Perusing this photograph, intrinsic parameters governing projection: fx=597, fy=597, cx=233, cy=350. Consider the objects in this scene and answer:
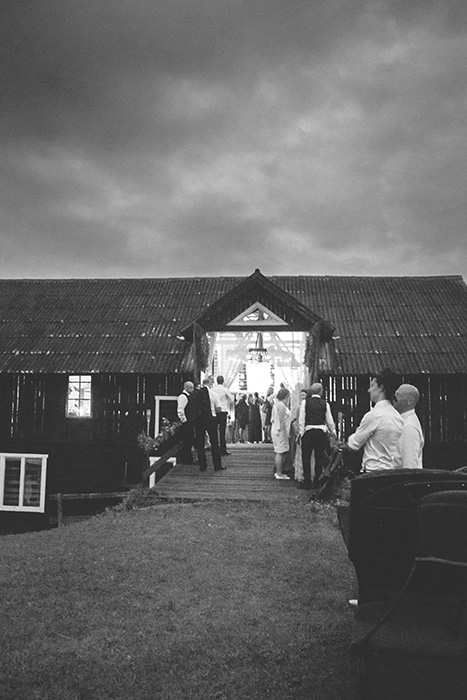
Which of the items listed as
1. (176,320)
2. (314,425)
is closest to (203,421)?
(314,425)

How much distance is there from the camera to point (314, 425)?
38.6 ft

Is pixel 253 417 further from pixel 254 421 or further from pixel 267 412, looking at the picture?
pixel 267 412

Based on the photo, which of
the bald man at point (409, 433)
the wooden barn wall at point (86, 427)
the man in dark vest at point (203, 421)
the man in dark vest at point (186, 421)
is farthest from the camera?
the wooden barn wall at point (86, 427)

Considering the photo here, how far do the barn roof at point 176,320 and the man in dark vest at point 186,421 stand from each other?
194 inches

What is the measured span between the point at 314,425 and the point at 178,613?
6416 mm

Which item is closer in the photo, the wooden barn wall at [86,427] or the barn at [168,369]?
the barn at [168,369]

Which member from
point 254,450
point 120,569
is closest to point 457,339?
point 254,450

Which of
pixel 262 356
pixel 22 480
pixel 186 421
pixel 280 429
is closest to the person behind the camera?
pixel 280 429

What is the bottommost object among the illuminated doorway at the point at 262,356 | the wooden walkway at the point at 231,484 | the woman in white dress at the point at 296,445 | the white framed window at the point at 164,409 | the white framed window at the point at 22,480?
the white framed window at the point at 22,480

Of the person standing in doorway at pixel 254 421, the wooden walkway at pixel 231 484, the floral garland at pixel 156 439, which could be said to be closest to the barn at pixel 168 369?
the person standing in doorway at pixel 254 421

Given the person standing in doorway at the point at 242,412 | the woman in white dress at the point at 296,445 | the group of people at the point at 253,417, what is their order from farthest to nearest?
the person standing in doorway at the point at 242,412 → the group of people at the point at 253,417 → the woman in white dress at the point at 296,445

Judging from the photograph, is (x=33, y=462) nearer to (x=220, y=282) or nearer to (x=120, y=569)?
(x=220, y=282)

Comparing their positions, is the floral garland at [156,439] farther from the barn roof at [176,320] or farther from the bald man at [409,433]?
the bald man at [409,433]

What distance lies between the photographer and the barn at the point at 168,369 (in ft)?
60.6
